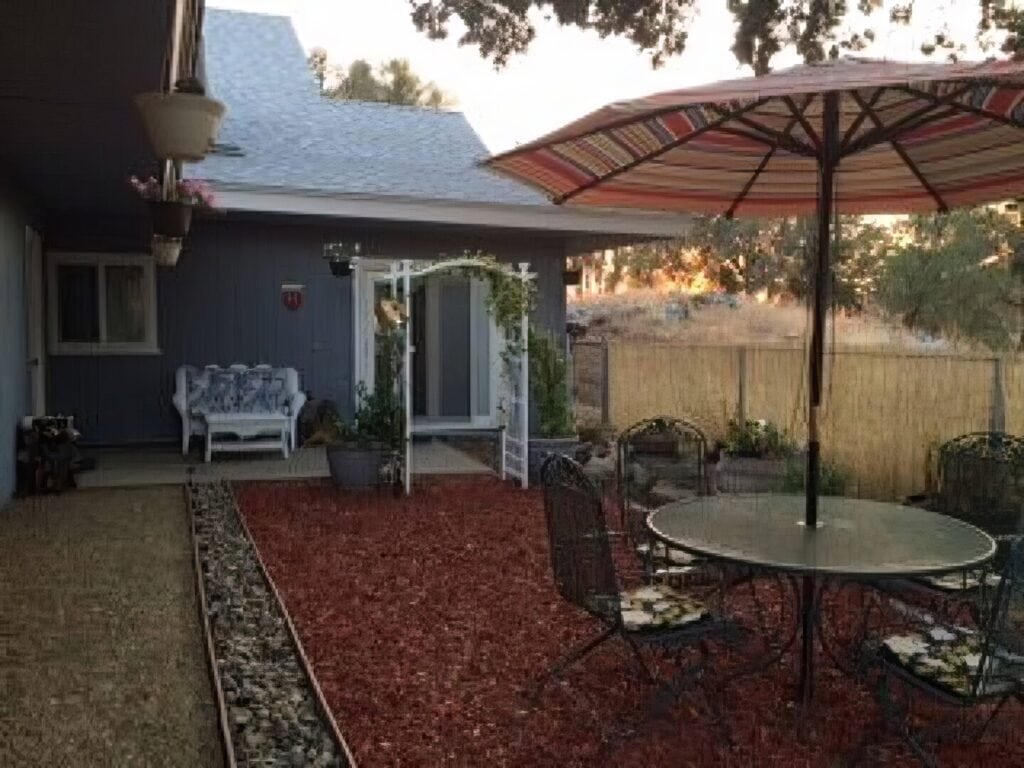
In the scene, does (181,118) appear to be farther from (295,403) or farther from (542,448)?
(295,403)

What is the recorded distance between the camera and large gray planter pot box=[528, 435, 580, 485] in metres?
7.95

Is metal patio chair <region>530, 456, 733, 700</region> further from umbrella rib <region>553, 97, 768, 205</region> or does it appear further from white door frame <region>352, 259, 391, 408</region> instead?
white door frame <region>352, 259, 391, 408</region>

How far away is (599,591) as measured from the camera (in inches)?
127

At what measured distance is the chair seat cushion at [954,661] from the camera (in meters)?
2.70

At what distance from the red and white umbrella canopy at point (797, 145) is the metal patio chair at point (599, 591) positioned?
1.24 meters

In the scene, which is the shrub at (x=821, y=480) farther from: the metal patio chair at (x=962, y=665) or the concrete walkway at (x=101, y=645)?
the concrete walkway at (x=101, y=645)

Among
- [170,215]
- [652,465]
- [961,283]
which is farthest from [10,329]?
[961,283]

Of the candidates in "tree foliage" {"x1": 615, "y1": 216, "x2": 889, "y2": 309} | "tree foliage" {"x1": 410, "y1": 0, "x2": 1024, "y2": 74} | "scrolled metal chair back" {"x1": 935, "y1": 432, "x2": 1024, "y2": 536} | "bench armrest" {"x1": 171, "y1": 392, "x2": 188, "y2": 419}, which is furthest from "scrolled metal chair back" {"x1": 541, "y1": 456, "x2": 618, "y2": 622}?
"tree foliage" {"x1": 615, "y1": 216, "x2": 889, "y2": 309}

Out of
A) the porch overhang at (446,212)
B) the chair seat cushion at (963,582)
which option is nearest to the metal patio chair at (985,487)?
the chair seat cushion at (963,582)

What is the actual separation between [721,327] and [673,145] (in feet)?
71.3

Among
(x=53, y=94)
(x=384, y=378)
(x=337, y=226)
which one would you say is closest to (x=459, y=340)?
(x=337, y=226)

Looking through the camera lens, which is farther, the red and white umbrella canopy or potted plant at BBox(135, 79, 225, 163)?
potted plant at BBox(135, 79, 225, 163)

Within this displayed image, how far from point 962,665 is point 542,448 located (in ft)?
17.2

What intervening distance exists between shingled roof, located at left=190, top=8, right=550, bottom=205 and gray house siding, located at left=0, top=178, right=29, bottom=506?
70.7 inches
